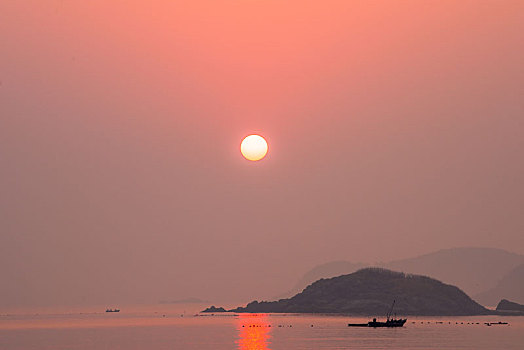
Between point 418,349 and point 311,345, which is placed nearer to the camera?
point 418,349

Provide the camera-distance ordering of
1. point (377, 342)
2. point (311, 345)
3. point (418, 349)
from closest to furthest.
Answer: point (418, 349), point (311, 345), point (377, 342)

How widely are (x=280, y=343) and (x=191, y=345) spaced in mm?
20040

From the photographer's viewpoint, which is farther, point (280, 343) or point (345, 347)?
point (280, 343)

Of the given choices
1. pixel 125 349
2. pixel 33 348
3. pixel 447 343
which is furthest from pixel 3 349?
pixel 447 343

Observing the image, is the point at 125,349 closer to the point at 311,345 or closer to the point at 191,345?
the point at 191,345

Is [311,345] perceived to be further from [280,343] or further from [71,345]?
[71,345]

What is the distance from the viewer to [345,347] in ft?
571

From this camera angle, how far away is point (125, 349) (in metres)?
174

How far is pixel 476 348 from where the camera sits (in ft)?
575

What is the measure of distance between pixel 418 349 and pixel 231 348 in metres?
38.1

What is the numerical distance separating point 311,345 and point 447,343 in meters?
32.8

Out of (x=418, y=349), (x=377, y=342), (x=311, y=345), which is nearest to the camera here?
(x=418, y=349)

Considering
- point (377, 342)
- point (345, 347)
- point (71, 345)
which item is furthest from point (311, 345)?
point (71, 345)

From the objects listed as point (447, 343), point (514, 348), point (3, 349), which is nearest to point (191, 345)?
point (3, 349)
